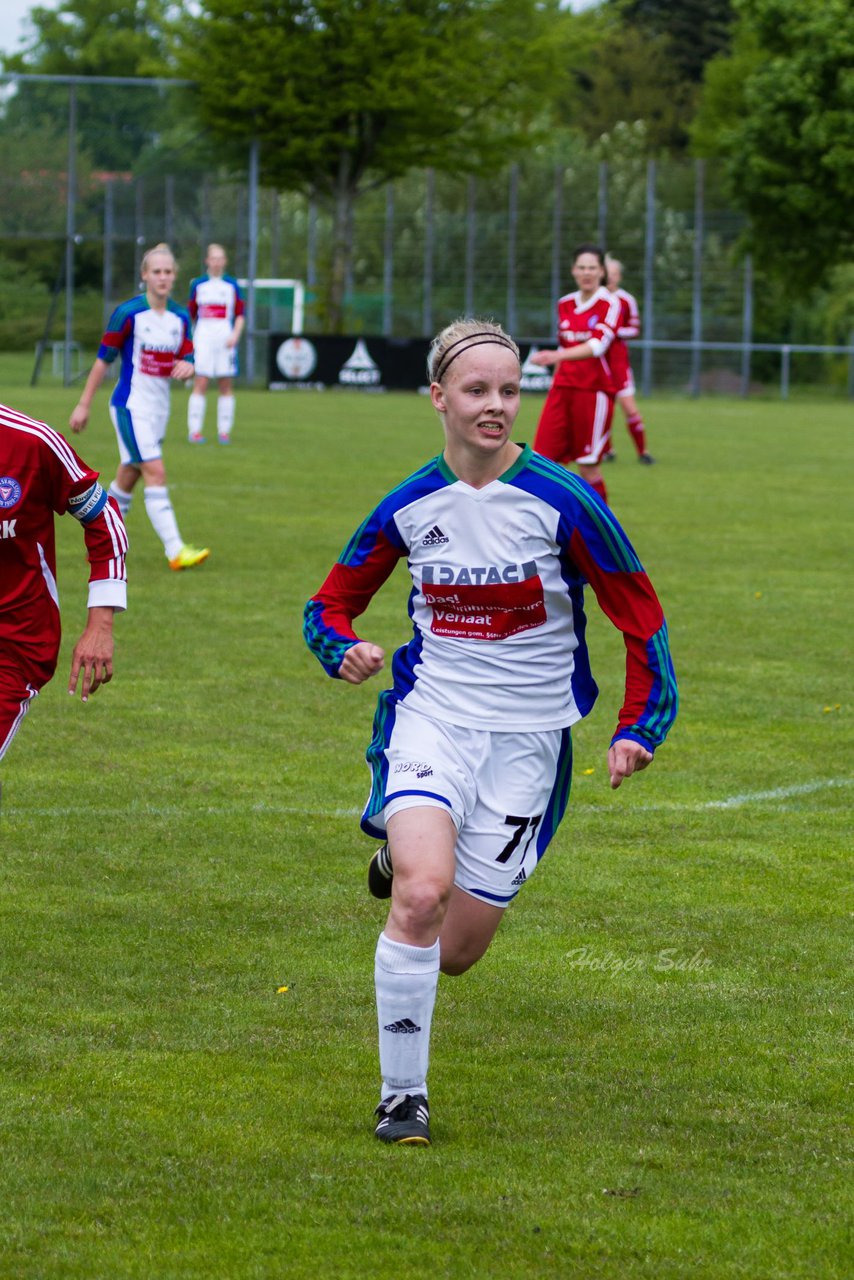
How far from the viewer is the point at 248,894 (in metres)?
5.98

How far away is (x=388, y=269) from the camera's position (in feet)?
161

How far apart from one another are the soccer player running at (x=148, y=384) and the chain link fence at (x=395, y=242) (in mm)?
27297

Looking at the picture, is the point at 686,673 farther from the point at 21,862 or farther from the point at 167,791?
the point at 21,862

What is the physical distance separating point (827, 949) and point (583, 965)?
2.38 feet

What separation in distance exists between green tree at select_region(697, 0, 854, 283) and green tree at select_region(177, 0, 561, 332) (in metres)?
6.21

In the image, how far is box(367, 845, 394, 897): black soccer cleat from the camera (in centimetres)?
466

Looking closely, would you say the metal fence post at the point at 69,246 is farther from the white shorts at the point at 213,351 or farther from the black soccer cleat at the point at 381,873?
the black soccer cleat at the point at 381,873

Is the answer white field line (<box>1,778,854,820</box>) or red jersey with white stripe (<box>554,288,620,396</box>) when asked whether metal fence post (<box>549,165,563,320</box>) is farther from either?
white field line (<box>1,778,854,820</box>)

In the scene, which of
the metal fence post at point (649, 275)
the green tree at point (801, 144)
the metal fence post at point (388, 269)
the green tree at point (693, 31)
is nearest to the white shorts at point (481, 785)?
the metal fence post at point (649, 275)

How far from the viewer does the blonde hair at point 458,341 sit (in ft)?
14.4

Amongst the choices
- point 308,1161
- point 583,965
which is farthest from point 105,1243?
point 583,965

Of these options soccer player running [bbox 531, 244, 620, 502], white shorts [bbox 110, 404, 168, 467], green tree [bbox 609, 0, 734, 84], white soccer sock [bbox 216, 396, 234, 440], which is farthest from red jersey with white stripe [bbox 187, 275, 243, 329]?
green tree [bbox 609, 0, 734, 84]

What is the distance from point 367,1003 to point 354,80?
157ft

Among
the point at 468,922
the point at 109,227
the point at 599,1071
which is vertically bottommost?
the point at 599,1071
